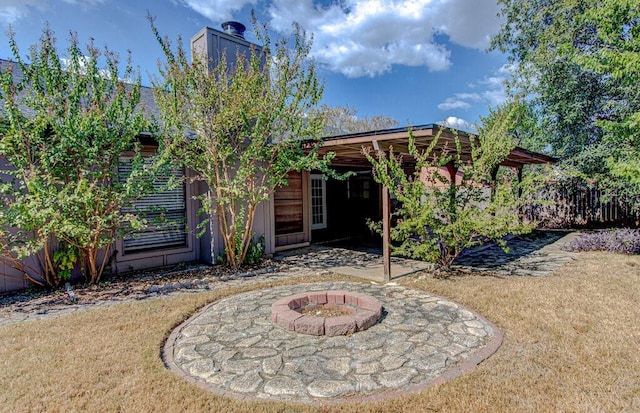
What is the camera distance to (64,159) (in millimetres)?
5516

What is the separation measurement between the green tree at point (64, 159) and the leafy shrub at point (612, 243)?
32.8 ft

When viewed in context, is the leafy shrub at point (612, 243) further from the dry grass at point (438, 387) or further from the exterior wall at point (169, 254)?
the exterior wall at point (169, 254)

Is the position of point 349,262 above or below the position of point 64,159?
below

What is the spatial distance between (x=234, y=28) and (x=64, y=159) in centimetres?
497

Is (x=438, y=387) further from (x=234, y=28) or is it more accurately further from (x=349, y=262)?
A: (x=234, y=28)

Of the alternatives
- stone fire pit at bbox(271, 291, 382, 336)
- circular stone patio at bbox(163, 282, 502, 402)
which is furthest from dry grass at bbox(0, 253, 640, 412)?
stone fire pit at bbox(271, 291, 382, 336)

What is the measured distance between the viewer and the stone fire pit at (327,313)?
3961mm

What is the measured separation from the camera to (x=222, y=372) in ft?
10.4

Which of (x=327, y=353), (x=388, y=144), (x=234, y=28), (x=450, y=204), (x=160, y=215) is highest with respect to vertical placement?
(x=234, y=28)

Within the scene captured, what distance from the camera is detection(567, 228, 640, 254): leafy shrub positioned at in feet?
27.3

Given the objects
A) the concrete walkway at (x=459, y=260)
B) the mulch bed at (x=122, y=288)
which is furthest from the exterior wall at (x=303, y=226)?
the mulch bed at (x=122, y=288)

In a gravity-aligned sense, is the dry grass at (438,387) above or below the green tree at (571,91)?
below

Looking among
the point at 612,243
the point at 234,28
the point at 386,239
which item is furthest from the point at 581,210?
the point at 234,28

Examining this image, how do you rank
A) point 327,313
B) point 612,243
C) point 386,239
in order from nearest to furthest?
point 327,313 < point 386,239 < point 612,243
